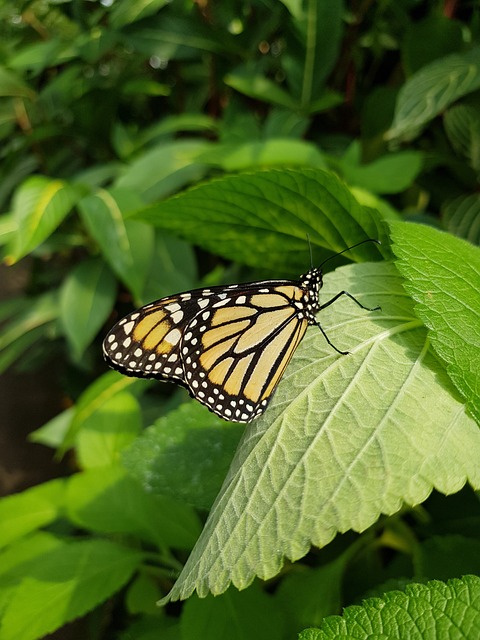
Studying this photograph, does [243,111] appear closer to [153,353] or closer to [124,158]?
[124,158]

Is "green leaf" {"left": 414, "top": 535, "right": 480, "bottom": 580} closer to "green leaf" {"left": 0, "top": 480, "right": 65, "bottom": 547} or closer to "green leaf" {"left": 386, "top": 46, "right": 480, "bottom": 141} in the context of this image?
"green leaf" {"left": 0, "top": 480, "right": 65, "bottom": 547}

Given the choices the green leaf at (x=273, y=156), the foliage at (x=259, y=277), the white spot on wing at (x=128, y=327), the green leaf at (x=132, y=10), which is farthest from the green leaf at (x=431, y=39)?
the white spot on wing at (x=128, y=327)

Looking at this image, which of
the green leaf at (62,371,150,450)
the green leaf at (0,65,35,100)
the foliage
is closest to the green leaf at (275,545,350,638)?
the foliage

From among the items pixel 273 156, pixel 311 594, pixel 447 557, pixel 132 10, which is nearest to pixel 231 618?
pixel 311 594

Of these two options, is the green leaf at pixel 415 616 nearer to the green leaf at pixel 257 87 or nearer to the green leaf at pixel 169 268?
the green leaf at pixel 169 268

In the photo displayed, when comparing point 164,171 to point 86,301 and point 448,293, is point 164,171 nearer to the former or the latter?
point 86,301
